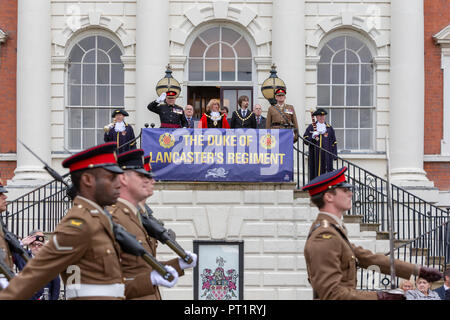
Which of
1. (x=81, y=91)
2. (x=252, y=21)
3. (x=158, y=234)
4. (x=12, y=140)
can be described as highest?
(x=252, y=21)

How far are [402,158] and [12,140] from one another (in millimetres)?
9689

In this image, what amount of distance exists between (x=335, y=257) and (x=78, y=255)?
1897 millimetres

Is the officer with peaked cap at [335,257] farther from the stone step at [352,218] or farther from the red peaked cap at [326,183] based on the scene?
the stone step at [352,218]

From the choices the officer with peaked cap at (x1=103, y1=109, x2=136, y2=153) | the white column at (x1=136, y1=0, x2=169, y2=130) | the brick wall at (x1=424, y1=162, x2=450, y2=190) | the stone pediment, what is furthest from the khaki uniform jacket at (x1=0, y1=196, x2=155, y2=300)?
the stone pediment

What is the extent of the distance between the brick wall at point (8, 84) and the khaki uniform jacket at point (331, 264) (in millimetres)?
15144

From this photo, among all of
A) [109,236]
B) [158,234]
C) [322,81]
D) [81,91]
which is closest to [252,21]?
[322,81]

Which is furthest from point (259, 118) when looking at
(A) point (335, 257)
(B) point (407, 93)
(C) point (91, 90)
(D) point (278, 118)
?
(A) point (335, 257)

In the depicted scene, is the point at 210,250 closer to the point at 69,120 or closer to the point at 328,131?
the point at 328,131

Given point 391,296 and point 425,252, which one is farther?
point 425,252

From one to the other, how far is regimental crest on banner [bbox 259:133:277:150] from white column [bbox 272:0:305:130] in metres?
4.18

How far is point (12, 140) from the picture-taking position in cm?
2011

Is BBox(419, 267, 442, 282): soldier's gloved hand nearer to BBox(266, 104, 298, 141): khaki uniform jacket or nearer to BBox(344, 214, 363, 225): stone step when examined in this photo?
BBox(344, 214, 363, 225): stone step

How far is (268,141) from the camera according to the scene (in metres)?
15.4

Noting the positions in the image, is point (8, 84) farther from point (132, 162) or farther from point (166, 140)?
point (132, 162)
